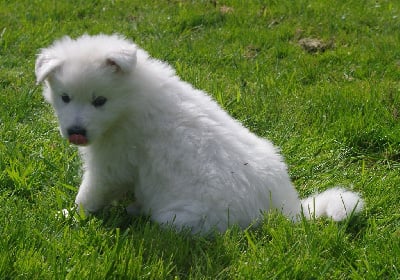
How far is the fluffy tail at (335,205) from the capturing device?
3438 millimetres

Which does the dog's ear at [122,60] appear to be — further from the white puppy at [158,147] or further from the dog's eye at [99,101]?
the dog's eye at [99,101]

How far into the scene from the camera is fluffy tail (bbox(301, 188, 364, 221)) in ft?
11.3

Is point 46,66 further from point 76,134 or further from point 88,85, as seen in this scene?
point 76,134

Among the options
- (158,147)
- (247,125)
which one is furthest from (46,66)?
(247,125)

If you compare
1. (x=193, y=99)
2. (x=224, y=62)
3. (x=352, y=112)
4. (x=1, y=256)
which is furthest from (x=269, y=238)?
(x=224, y=62)

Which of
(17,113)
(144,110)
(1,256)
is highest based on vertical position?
(144,110)

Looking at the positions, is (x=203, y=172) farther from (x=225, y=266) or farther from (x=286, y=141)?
(x=286, y=141)

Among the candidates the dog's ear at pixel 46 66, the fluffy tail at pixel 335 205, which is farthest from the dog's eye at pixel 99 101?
the fluffy tail at pixel 335 205

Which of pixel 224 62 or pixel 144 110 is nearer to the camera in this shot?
pixel 144 110

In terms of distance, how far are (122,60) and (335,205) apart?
145cm

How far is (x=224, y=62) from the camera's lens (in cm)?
619

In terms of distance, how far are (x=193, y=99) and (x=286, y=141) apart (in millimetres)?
1221

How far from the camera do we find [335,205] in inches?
137

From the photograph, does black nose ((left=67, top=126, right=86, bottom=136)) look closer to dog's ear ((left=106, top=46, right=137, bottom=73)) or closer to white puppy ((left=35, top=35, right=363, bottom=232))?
white puppy ((left=35, top=35, right=363, bottom=232))
